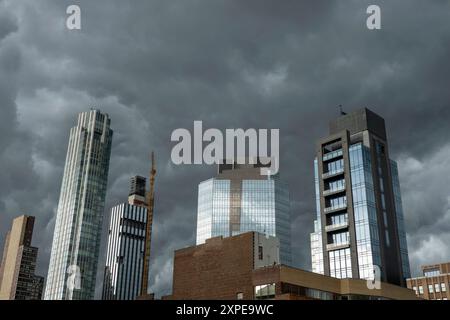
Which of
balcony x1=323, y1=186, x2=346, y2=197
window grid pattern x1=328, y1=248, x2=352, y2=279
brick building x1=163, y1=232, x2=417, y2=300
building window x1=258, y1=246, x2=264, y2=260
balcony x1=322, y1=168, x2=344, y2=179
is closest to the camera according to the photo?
brick building x1=163, y1=232, x2=417, y2=300

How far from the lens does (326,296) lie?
3113 inches

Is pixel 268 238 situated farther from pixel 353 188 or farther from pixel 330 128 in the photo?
pixel 330 128

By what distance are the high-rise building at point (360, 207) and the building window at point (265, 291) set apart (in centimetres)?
5033

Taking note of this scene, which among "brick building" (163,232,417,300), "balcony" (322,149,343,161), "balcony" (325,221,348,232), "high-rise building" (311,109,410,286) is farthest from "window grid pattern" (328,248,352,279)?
"brick building" (163,232,417,300)

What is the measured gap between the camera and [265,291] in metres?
73.9

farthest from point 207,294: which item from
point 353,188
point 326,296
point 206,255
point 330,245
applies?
point 353,188

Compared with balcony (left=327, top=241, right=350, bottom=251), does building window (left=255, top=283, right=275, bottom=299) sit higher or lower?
lower

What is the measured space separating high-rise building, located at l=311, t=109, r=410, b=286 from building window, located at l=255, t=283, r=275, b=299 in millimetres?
50326

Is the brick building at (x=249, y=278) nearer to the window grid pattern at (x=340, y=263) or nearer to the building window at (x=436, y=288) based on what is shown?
the window grid pattern at (x=340, y=263)

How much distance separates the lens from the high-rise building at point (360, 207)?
122 m

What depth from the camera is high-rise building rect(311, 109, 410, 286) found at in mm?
121812

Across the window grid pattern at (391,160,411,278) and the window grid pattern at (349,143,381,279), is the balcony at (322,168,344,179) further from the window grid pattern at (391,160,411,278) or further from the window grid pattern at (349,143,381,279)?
the window grid pattern at (391,160,411,278)
